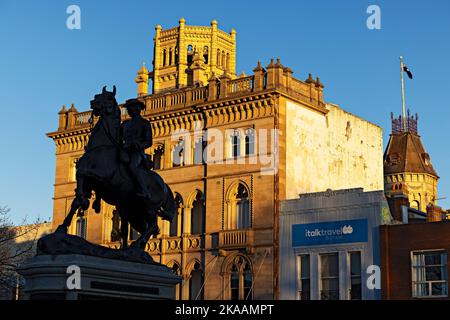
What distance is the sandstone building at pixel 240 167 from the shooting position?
48.7 meters

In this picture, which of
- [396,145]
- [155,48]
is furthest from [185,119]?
[396,145]

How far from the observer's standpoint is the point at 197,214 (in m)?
52.9

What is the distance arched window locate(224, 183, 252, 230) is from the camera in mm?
49812

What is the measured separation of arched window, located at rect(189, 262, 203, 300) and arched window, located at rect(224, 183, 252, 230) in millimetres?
3332

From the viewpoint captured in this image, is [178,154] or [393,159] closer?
[178,154]

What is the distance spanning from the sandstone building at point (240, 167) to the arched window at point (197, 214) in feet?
0.20

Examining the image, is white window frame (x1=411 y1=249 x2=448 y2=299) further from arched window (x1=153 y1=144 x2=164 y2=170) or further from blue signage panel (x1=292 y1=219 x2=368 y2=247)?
arched window (x1=153 y1=144 x2=164 y2=170)

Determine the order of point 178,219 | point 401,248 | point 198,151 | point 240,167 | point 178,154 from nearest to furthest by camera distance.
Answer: point 401,248
point 240,167
point 198,151
point 178,219
point 178,154

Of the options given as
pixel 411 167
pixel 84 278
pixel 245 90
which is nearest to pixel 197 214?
pixel 245 90

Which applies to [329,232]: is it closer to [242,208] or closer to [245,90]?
[242,208]

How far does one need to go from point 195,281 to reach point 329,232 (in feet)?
33.1

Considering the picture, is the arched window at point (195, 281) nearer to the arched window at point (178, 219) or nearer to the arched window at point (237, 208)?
the arched window at point (178, 219)

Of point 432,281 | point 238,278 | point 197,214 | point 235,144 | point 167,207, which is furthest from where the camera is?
point 197,214
